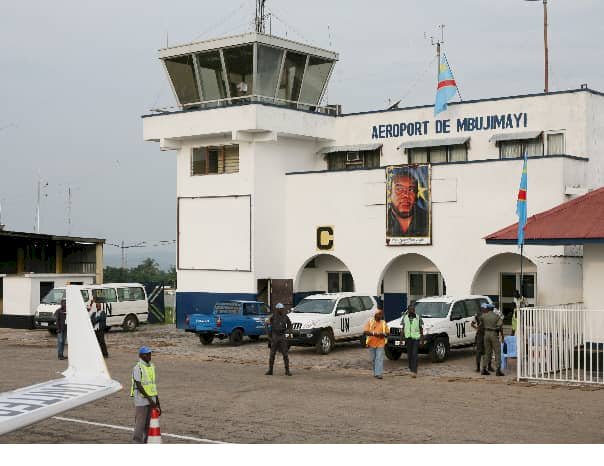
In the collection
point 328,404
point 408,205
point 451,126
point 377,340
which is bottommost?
point 328,404

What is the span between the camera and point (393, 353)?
2645cm

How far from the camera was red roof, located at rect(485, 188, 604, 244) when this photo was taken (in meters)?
22.6

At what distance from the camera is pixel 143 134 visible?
3944 centimetres

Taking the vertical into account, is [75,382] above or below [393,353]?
above

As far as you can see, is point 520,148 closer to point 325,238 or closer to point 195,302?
point 325,238

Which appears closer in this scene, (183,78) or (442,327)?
(442,327)

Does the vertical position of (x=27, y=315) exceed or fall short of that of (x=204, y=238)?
it falls short

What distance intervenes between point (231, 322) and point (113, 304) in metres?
8.06

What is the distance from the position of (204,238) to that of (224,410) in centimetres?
2081

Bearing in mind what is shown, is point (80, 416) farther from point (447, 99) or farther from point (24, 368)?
point (447, 99)

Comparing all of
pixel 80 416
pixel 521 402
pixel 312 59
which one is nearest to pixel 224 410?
pixel 80 416

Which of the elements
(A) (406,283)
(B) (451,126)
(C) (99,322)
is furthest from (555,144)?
(C) (99,322)

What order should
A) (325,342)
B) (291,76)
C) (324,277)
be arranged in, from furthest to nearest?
(324,277) → (291,76) → (325,342)
